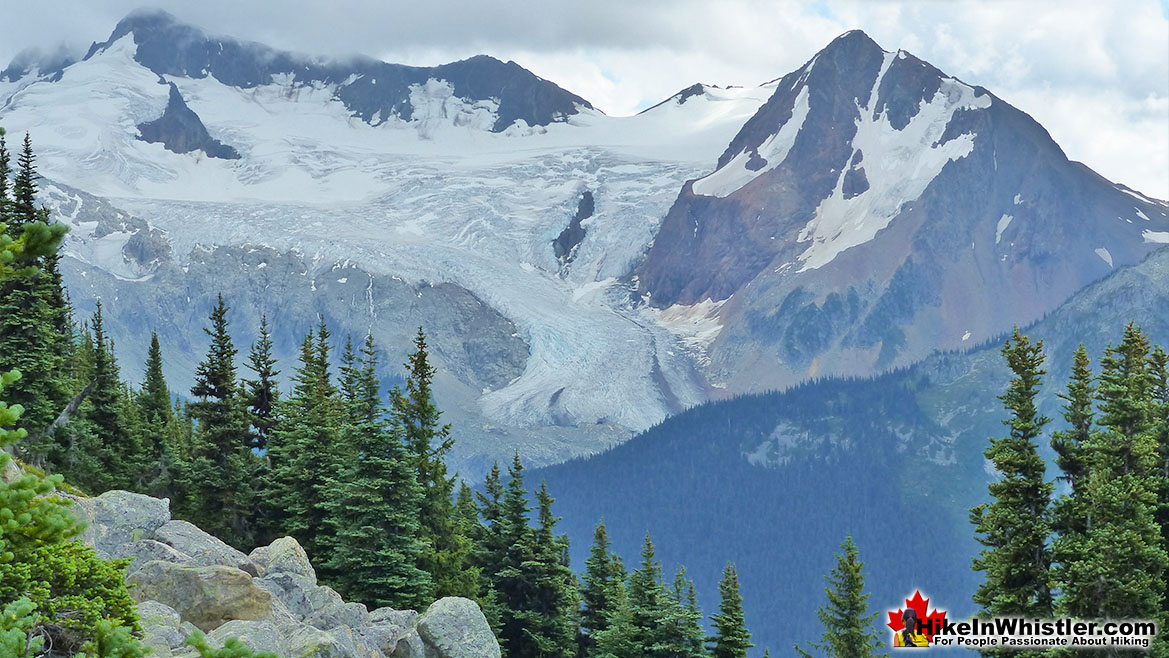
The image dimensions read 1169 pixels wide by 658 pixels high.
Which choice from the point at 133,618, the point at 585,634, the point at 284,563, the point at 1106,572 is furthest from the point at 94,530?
the point at 585,634

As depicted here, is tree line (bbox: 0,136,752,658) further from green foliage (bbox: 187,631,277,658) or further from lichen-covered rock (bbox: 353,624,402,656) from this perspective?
green foliage (bbox: 187,631,277,658)

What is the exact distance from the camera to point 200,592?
30641 millimetres

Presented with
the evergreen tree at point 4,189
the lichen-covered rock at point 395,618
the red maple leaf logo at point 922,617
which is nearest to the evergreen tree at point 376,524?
the lichen-covered rock at point 395,618

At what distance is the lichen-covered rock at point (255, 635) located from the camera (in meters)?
27.3

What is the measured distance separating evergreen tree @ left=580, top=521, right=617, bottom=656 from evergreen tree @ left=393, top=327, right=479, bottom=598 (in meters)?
9.30

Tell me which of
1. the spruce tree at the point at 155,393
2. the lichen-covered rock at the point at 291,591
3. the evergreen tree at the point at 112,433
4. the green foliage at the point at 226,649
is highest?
the spruce tree at the point at 155,393

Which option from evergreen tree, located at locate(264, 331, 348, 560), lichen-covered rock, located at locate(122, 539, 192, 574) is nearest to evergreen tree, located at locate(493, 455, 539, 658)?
evergreen tree, located at locate(264, 331, 348, 560)

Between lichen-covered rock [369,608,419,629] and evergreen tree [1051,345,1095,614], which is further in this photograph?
lichen-covered rock [369,608,419,629]

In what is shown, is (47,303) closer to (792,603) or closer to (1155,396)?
(1155,396)

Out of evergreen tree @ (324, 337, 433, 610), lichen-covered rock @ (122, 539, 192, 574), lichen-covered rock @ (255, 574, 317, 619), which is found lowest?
lichen-covered rock @ (255, 574, 317, 619)

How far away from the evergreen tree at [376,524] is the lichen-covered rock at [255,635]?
15.6 meters

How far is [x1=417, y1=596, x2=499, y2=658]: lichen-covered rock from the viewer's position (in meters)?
35.3

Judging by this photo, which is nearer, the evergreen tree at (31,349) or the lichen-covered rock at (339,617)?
the lichen-covered rock at (339,617)

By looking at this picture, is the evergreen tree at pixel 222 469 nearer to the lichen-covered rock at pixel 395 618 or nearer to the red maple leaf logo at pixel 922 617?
the lichen-covered rock at pixel 395 618
